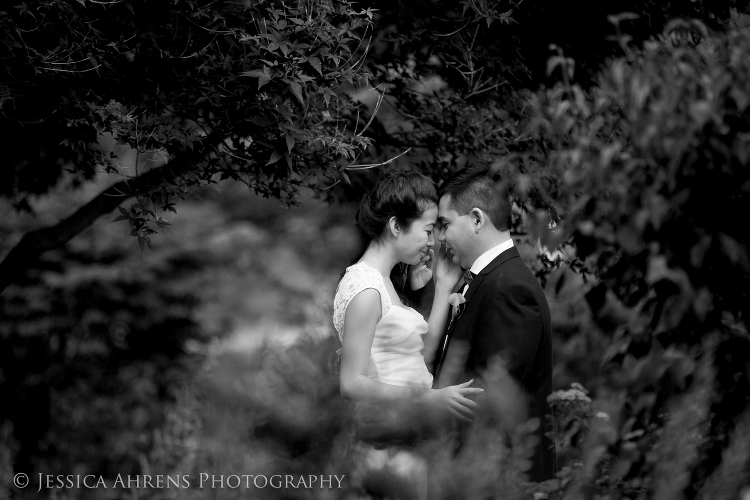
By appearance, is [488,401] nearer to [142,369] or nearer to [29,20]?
[29,20]

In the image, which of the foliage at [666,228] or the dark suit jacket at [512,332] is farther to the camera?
the dark suit jacket at [512,332]

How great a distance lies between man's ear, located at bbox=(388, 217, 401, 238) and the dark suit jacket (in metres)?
0.47

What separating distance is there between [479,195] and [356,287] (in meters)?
0.81

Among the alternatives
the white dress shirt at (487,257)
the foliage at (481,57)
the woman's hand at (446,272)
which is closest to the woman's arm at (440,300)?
the woman's hand at (446,272)

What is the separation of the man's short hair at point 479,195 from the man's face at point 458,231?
0.03 m

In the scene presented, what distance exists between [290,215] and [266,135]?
7681 millimetres

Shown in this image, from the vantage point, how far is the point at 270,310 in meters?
10.2

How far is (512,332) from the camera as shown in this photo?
3.96 meters

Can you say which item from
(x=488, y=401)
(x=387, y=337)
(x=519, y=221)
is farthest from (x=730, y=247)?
(x=519, y=221)

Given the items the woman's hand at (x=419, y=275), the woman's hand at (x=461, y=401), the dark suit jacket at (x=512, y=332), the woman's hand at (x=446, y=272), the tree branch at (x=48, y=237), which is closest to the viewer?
the woman's hand at (x=461, y=401)

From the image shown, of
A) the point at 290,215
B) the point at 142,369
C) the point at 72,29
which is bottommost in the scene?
the point at 290,215

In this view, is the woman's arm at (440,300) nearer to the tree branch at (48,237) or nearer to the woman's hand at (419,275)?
the woman's hand at (419,275)

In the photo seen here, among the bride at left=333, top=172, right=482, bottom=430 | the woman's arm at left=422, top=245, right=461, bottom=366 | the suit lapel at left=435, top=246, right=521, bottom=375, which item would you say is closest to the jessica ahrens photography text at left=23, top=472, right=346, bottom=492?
the bride at left=333, top=172, right=482, bottom=430

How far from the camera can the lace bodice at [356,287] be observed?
4.08 m
